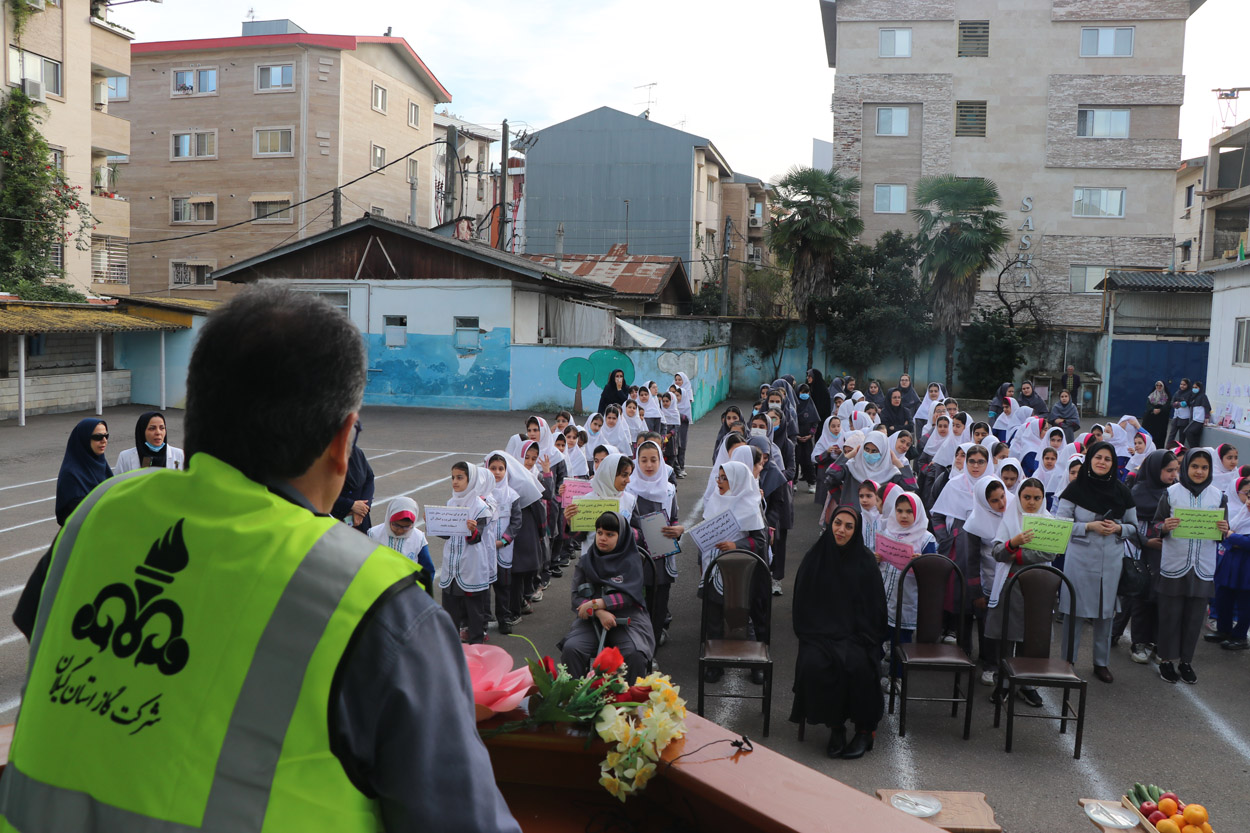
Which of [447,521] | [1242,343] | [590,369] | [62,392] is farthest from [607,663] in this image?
[62,392]

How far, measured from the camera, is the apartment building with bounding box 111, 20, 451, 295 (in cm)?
3881

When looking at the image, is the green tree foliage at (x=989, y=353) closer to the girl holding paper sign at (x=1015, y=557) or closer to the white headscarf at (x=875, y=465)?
the white headscarf at (x=875, y=465)

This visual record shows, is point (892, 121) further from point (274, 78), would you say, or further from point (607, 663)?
point (607, 663)

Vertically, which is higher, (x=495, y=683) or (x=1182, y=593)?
(x=495, y=683)

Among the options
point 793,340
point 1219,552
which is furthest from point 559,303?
point 1219,552

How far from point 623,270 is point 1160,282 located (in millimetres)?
18936

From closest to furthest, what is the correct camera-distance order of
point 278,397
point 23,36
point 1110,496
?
point 278,397 < point 1110,496 < point 23,36

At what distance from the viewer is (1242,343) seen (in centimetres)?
1930

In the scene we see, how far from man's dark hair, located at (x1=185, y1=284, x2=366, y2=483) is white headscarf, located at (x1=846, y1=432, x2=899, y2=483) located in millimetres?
11068

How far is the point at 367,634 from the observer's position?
1.42 m

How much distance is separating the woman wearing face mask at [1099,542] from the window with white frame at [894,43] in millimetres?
34824

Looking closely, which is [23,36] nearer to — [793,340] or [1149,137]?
[793,340]

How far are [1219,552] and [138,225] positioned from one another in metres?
41.6

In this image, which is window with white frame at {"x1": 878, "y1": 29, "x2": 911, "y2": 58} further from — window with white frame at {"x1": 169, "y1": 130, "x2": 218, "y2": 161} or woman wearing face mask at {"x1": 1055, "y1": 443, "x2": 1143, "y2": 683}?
woman wearing face mask at {"x1": 1055, "y1": 443, "x2": 1143, "y2": 683}
